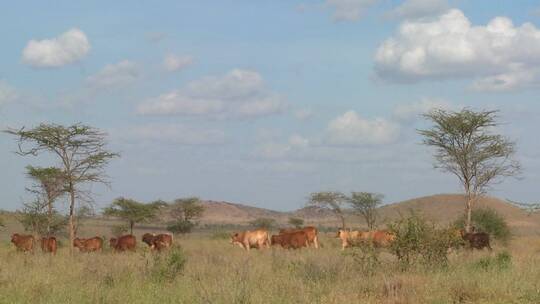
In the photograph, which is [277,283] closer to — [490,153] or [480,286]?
[480,286]

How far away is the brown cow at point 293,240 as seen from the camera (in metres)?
32.1

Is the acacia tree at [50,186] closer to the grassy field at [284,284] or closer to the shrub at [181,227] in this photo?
the grassy field at [284,284]

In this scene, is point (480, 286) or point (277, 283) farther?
point (277, 283)

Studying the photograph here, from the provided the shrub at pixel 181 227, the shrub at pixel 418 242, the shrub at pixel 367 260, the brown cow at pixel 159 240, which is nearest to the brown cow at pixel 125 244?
the brown cow at pixel 159 240

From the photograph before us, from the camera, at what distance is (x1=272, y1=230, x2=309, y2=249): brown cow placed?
32062mm

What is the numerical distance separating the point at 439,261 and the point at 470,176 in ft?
57.9

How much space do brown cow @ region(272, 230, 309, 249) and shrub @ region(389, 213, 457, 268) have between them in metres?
16.2

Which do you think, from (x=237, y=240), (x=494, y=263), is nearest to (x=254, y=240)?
(x=237, y=240)

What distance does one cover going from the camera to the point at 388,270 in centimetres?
1440

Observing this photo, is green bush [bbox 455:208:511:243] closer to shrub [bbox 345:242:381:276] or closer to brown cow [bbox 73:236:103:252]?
brown cow [bbox 73:236:103:252]

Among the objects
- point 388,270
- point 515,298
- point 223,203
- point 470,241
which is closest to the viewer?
point 515,298

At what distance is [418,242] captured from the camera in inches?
614

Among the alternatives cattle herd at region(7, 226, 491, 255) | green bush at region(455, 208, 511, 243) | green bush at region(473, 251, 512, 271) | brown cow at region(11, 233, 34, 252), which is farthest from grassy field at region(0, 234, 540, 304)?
green bush at region(455, 208, 511, 243)

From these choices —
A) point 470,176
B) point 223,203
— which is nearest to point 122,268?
point 470,176
